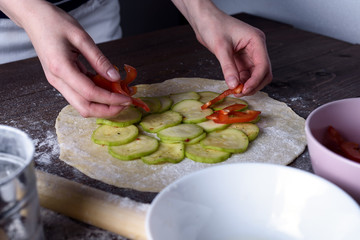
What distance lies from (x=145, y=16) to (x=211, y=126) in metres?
3.27

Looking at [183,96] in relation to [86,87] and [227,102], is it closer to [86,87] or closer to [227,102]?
[227,102]

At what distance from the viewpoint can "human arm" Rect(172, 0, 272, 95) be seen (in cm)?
190

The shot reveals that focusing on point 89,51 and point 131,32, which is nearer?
point 89,51

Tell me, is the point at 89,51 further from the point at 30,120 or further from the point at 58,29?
the point at 30,120

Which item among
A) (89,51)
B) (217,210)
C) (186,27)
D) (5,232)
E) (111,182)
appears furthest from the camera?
(186,27)

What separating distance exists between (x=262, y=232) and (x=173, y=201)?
25 centimetres

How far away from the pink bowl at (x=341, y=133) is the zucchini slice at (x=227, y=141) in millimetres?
315

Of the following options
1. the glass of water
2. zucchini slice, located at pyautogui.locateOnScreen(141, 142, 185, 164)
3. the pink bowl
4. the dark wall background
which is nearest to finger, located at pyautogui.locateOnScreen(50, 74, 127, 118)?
zucchini slice, located at pyautogui.locateOnScreen(141, 142, 185, 164)

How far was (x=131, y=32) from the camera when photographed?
15.6 feet

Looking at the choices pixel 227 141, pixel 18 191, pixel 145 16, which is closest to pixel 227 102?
pixel 227 141

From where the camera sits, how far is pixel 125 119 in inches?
70.5

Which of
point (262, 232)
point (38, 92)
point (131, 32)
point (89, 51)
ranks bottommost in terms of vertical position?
point (131, 32)

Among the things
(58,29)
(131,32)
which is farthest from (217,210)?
(131,32)

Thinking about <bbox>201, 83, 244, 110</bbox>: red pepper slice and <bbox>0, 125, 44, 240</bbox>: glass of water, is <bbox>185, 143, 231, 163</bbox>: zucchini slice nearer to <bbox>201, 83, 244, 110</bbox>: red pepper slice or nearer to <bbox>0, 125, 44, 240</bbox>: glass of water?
<bbox>201, 83, 244, 110</bbox>: red pepper slice
